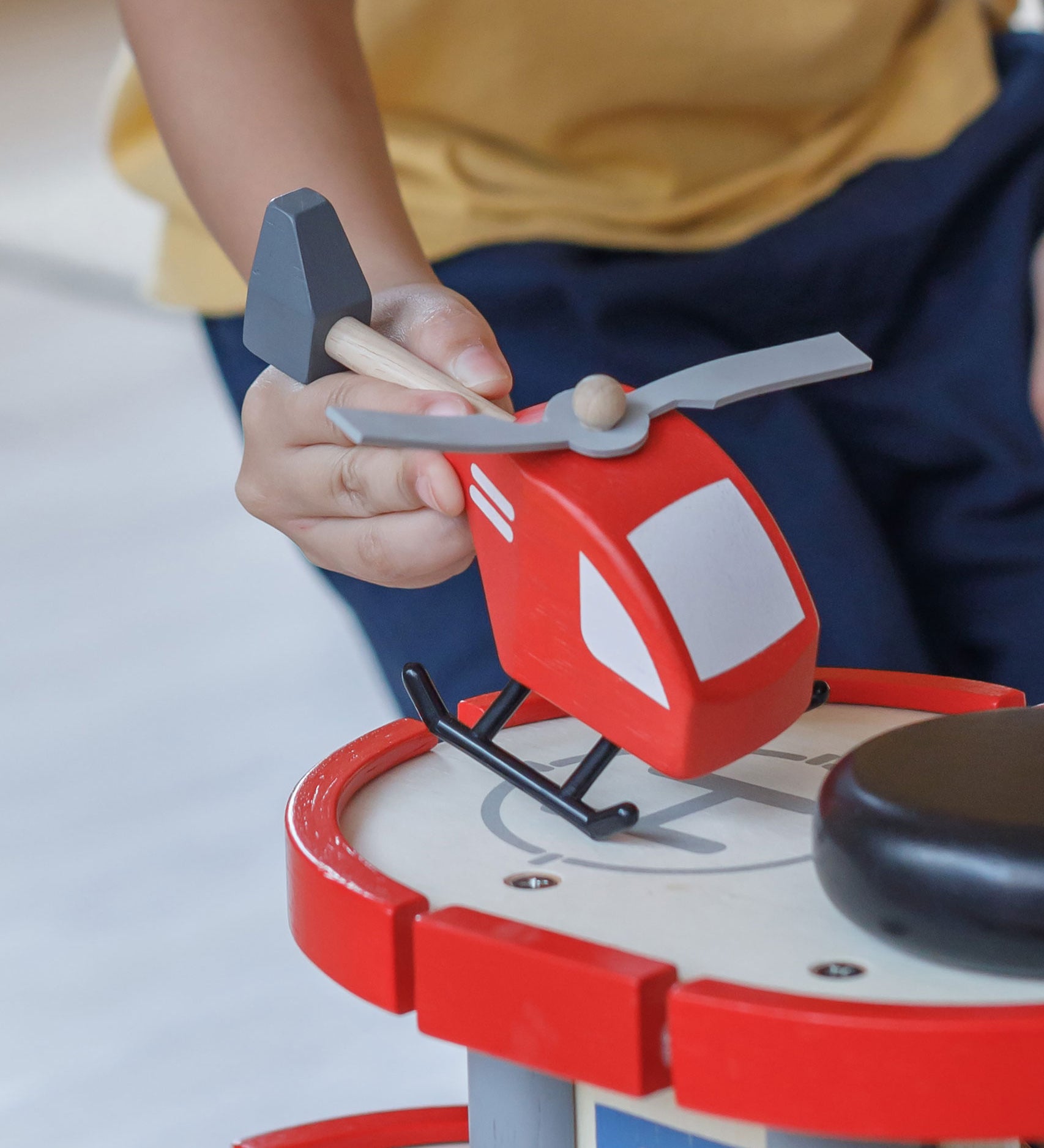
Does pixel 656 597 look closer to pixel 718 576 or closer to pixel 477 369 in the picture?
pixel 718 576

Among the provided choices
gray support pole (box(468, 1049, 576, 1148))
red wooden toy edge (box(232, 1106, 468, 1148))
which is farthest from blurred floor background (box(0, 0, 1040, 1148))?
gray support pole (box(468, 1049, 576, 1148))

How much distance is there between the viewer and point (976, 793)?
0.37 metres

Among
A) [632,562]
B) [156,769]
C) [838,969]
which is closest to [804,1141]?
[838,969]

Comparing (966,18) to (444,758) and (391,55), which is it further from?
(444,758)

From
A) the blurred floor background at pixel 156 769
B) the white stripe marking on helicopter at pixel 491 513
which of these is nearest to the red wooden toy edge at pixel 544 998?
the white stripe marking on helicopter at pixel 491 513

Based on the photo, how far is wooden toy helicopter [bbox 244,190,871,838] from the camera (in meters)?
0.41

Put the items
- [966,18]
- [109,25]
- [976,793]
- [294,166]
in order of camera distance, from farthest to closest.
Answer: [109,25] → [966,18] → [294,166] → [976,793]

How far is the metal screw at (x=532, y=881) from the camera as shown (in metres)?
0.42

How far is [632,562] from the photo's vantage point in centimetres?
41

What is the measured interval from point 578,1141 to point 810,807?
4.8 inches

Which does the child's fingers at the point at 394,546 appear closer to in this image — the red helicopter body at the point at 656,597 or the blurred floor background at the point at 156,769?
the red helicopter body at the point at 656,597

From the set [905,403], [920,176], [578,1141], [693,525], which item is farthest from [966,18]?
[578,1141]

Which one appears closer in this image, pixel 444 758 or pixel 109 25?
pixel 444 758

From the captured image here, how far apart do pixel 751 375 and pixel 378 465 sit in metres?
0.13
